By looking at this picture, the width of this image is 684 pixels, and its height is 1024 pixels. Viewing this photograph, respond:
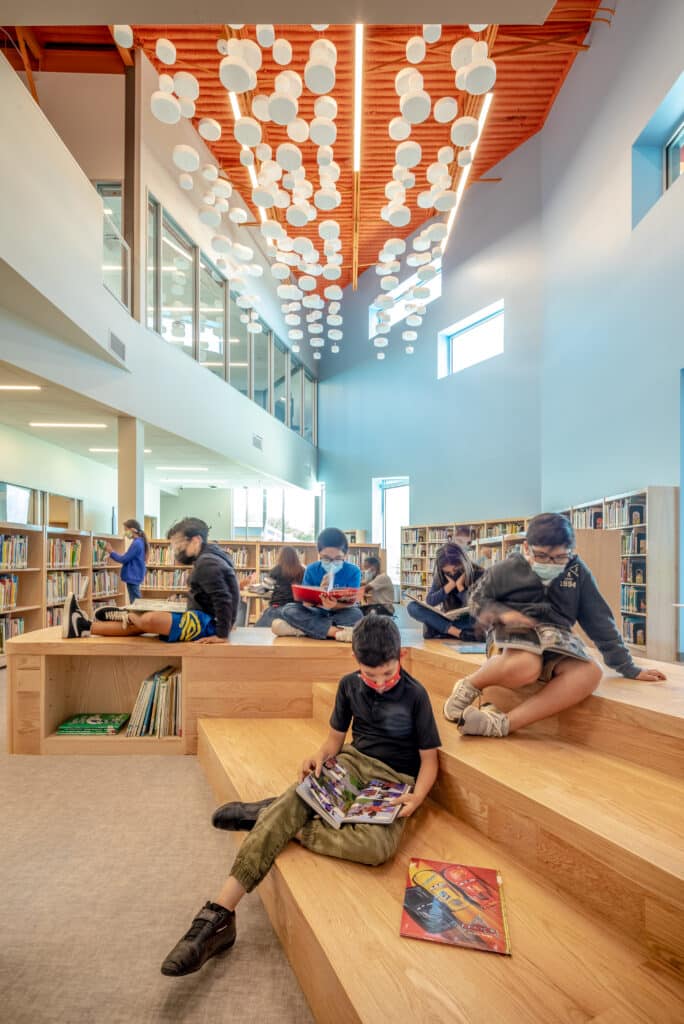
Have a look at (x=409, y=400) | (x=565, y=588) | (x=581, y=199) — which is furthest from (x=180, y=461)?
(x=565, y=588)

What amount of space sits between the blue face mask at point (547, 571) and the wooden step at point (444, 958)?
988mm

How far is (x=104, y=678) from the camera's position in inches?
137

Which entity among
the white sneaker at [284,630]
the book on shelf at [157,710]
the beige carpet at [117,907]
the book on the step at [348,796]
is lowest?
the beige carpet at [117,907]

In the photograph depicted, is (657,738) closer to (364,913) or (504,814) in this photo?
(504,814)

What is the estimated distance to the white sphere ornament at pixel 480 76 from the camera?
Answer: 4199mm

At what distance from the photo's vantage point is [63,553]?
6.44 m

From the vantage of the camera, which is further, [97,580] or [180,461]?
[180,461]

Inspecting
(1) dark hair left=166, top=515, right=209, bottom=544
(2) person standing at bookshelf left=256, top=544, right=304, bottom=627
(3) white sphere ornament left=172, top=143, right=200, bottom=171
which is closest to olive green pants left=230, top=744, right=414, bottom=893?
(1) dark hair left=166, top=515, right=209, bottom=544

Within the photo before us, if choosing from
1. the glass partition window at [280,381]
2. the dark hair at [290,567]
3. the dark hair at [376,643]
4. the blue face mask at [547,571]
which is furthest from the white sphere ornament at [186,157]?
the glass partition window at [280,381]

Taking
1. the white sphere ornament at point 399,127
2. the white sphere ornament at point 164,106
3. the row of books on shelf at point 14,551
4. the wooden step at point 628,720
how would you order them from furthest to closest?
the row of books on shelf at point 14,551, the white sphere ornament at point 399,127, the white sphere ornament at point 164,106, the wooden step at point 628,720

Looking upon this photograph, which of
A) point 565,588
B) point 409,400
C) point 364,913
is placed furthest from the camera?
point 409,400

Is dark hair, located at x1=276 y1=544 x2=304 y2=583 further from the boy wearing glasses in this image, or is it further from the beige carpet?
the beige carpet

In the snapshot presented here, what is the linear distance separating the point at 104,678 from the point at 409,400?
9.43m

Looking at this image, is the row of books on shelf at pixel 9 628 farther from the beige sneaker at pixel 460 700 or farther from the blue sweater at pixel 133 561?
the beige sneaker at pixel 460 700
